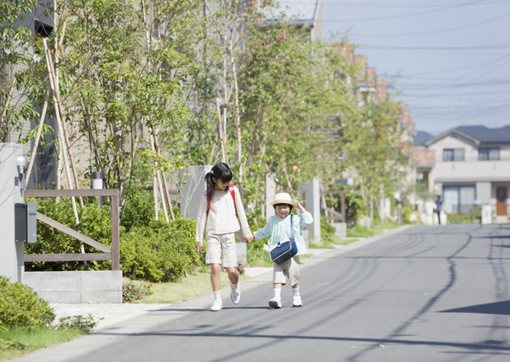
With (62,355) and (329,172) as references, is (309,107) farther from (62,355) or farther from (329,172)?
(62,355)

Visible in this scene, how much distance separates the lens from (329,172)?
4116 cm

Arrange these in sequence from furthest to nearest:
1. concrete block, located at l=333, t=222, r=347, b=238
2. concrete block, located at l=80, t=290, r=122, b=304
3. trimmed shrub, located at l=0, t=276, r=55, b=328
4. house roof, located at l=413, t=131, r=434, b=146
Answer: house roof, located at l=413, t=131, r=434, b=146, concrete block, located at l=333, t=222, r=347, b=238, concrete block, located at l=80, t=290, r=122, b=304, trimmed shrub, located at l=0, t=276, r=55, b=328

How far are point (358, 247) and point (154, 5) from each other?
1512 cm

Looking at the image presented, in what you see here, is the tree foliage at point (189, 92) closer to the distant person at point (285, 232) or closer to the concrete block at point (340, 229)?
the concrete block at point (340, 229)

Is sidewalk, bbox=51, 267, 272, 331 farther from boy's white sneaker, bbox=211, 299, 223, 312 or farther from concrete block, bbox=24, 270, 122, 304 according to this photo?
boy's white sneaker, bbox=211, 299, 223, 312

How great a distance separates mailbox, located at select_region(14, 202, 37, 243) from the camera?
13.0m

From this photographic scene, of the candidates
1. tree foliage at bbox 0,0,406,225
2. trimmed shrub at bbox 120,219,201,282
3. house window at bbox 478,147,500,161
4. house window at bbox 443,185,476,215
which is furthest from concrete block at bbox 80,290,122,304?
house window at bbox 478,147,500,161

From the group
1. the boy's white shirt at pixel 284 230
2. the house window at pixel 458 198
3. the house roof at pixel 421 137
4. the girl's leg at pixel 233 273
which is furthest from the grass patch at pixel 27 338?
the house roof at pixel 421 137

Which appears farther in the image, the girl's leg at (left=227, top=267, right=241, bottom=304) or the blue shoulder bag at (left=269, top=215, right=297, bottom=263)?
the blue shoulder bag at (left=269, top=215, right=297, bottom=263)

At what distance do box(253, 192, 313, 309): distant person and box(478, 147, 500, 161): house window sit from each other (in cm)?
8482

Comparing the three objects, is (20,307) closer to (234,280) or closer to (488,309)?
(234,280)

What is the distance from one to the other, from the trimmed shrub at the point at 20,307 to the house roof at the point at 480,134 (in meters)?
87.9

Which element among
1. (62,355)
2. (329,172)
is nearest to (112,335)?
(62,355)

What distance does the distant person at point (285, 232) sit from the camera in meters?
14.9
